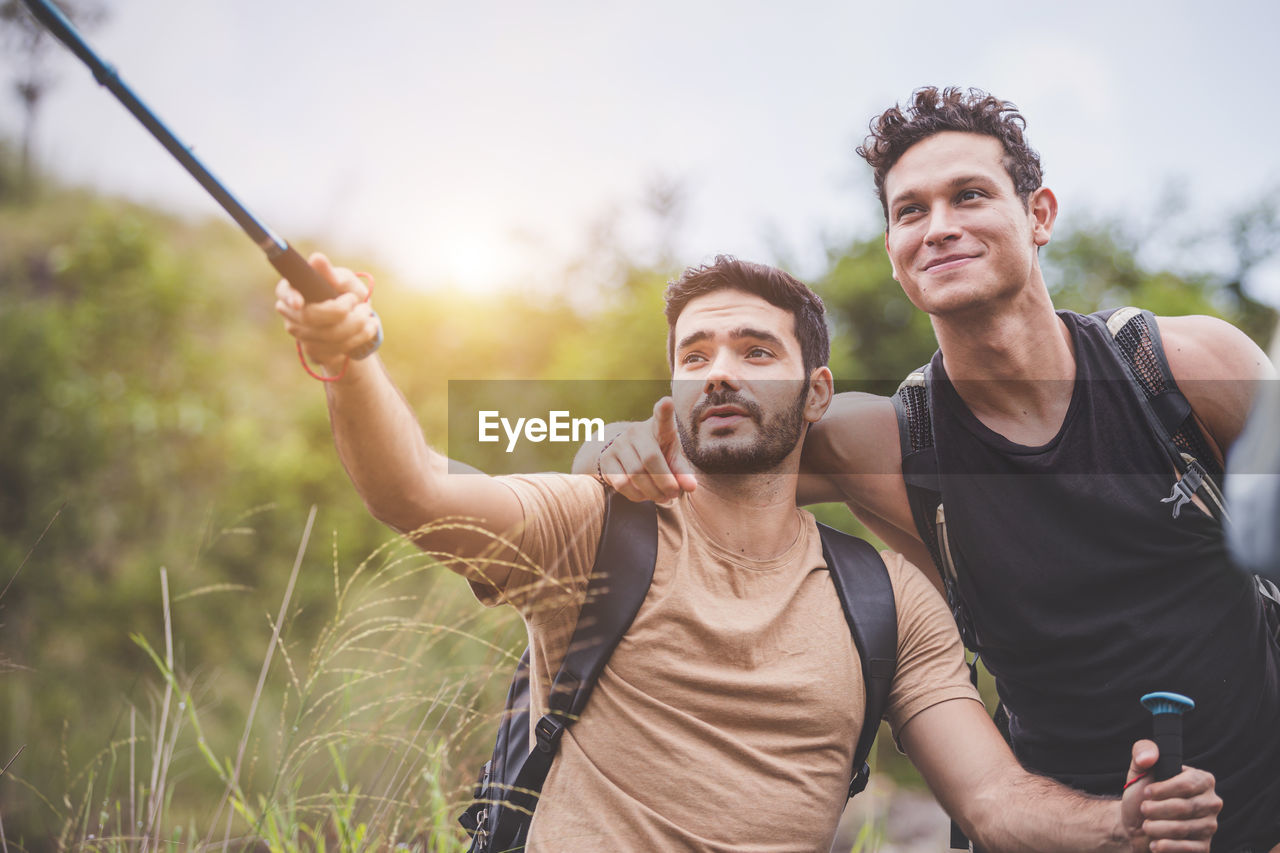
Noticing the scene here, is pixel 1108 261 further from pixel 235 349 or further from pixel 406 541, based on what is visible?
pixel 406 541

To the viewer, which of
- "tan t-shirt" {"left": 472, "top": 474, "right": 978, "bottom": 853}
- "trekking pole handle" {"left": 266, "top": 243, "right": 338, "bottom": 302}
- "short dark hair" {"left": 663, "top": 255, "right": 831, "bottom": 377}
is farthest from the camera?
"short dark hair" {"left": 663, "top": 255, "right": 831, "bottom": 377}

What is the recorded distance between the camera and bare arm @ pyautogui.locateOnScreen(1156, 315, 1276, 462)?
7.64ft

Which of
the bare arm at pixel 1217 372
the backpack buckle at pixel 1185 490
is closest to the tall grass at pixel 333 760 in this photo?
the backpack buckle at pixel 1185 490

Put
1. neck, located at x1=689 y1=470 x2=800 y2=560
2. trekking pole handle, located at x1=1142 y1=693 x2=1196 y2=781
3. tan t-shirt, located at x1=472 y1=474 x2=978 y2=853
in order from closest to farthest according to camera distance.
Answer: trekking pole handle, located at x1=1142 y1=693 x2=1196 y2=781, tan t-shirt, located at x1=472 y1=474 x2=978 y2=853, neck, located at x1=689 y1=470 x2=800 y2=560

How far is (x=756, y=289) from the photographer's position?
2705 millimetres

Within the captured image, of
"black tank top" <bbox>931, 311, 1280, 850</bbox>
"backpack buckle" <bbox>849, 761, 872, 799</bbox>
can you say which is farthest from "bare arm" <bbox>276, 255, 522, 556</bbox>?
"black tank top" <bbox>931, 311, 1280, 850</bbox>

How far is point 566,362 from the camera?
12445 mm

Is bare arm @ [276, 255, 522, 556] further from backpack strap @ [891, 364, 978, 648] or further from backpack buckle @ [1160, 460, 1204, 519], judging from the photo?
backpack buckle @ [1160, 460, 1204, 519]

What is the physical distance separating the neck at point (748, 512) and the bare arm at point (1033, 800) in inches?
24.8

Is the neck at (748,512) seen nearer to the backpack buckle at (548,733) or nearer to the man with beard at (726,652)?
→ the man with beard at (726,652)

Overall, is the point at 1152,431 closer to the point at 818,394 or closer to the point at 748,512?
the point at 818,394

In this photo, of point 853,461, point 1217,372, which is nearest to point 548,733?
point 853,461

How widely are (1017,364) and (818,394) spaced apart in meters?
0.61

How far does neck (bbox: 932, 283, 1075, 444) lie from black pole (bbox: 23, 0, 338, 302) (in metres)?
1.87
